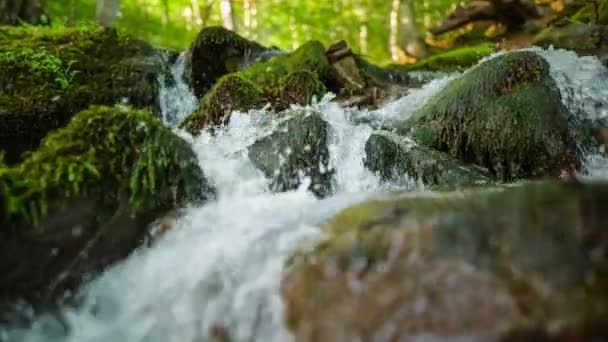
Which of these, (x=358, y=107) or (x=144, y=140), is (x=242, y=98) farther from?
(x=144, y=140)

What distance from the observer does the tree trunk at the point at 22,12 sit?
8.42 m

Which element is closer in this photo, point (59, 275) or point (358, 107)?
point (59, 275)

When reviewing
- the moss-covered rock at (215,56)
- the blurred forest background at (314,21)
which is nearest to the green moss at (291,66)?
the moss-covered rock at (215,56)

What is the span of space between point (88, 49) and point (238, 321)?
498 cm

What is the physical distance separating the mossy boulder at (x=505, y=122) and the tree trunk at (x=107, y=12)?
17.3 ft

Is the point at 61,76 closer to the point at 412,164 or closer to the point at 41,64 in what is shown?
the point at 41,64

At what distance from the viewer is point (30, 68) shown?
5.75m

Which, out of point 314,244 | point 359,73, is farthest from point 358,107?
point 314,244

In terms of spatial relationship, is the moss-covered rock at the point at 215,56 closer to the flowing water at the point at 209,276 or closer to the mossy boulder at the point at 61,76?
the mossy boulder at the point at 61,76

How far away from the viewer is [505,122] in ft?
16.5

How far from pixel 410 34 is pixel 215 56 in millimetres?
7043

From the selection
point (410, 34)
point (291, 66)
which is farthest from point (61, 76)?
point (410, 34)

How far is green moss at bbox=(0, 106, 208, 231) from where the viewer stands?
9.60 feet

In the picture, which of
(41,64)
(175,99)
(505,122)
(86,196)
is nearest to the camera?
(86,196)
